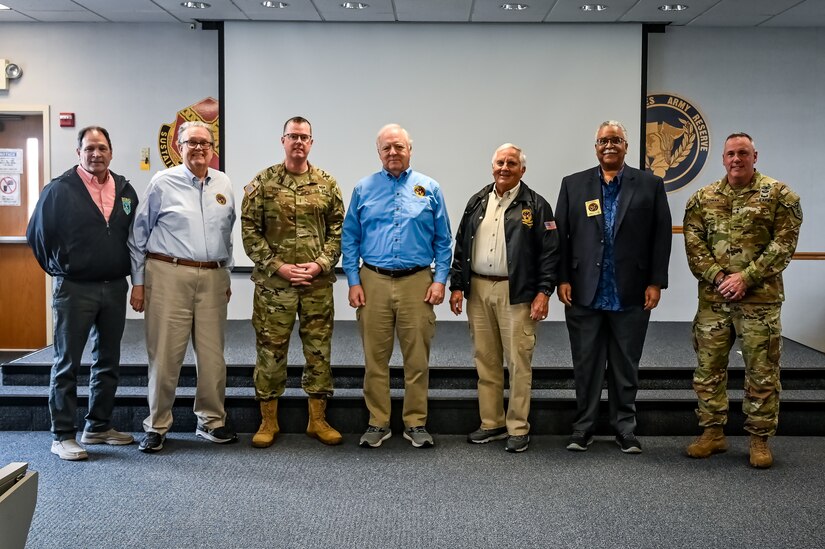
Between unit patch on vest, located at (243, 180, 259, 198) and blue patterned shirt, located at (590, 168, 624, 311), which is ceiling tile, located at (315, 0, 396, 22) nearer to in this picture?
unit patch on vest, located at (243, 180, 259, 198)

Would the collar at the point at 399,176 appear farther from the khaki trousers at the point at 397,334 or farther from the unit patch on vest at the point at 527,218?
the unit patch on vest at the point at 527,218

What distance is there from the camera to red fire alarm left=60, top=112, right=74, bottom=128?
638 cm

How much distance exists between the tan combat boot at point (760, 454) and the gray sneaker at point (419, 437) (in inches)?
64.0

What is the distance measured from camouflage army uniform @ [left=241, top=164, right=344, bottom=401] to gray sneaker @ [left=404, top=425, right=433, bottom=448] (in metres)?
0.54

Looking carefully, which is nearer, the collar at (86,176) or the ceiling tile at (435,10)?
the collar at (86,176)

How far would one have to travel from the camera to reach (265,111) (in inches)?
249

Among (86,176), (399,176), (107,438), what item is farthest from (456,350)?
(86,176)

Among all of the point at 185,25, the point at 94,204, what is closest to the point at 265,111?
the point at 185,25

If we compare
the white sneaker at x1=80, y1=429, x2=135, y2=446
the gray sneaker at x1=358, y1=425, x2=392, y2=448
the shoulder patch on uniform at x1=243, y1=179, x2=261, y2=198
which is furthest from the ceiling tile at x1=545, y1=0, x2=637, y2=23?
the white sneaker at x1=80, y1=429, x2=135, y2=446

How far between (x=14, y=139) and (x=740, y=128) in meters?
6.50

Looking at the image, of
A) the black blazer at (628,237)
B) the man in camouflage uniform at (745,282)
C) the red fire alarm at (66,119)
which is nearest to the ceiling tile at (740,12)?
the man in camouflage uniform at (745,282)

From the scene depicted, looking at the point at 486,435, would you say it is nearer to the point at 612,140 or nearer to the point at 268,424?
the point at 268,424

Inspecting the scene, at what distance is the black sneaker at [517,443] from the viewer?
3795mm

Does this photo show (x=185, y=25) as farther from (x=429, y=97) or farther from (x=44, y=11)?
(x=429, y=97)
